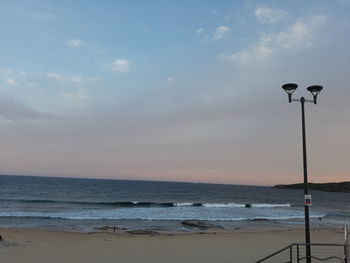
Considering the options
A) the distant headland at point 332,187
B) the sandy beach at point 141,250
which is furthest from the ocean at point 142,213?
the distant headland at point 332,187

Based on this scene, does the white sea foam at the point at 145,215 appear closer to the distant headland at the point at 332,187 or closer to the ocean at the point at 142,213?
the ocean at the point at 142,213

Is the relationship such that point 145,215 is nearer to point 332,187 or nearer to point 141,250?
point 141,250

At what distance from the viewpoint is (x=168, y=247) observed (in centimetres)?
1725

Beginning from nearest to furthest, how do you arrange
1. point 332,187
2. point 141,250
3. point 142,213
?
point 141,250 < point 142,213 < point 332,187

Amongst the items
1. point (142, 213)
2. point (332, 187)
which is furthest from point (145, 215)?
point (332, 187)

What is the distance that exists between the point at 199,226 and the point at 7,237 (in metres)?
14.5

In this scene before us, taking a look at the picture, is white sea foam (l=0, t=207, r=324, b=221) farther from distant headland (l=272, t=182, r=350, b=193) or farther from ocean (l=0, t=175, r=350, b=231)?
distant headland (l=272, t=182, r=350, b=193)

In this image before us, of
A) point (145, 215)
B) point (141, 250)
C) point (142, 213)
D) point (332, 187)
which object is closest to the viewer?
point (141, 250)

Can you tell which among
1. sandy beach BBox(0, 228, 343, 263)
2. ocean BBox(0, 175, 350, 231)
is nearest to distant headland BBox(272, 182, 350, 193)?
ocean BBox(0, 175, 350, 231)

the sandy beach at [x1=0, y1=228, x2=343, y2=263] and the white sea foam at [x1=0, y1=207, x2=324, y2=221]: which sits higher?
the sandy beach at [x1=0, y1=228, x2=343, y2=263]

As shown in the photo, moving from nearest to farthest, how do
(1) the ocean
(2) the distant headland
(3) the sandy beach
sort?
1. (3) the sandy beach
2. (1) the ocean
3. (2) the distant headland

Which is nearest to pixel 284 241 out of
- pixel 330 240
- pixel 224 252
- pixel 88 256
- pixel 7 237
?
pixel 330 240

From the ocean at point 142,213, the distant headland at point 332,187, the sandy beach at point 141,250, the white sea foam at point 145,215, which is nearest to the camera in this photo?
the sandy beach at point 141,250

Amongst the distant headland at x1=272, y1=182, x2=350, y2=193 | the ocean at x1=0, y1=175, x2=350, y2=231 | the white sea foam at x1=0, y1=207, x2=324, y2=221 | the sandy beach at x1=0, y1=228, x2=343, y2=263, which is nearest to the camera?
the sandy beach at x1=0, y1=228, x2=343, y2=263
